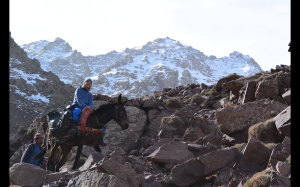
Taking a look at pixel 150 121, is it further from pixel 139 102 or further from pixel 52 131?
pixel 52 131

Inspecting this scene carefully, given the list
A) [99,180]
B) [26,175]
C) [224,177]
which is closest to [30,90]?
[26,175]

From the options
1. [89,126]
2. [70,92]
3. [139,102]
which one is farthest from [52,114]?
[70,92]

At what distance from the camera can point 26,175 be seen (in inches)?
229

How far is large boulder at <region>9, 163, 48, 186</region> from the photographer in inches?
225

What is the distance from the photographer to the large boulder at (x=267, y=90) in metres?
9.16

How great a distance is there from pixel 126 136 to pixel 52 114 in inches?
163

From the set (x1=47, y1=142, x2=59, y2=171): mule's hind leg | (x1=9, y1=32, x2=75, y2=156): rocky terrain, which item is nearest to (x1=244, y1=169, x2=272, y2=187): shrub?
(x1=47, y1=142, x2=59, y2=171): mule's hind leg

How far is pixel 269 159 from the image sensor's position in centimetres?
506

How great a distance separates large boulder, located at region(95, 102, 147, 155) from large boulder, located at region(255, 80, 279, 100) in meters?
6.23

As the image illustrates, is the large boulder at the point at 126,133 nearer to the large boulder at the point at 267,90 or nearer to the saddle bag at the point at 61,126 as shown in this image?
the saddle bag at the point at 61,126

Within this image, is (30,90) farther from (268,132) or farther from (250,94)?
(268,132)

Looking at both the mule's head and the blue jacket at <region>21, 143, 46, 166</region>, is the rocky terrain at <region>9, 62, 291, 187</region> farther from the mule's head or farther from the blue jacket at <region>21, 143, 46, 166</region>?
the blue jacket at <region>21, 143, 46, 166</region>

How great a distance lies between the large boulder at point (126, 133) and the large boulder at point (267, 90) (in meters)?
6.23
